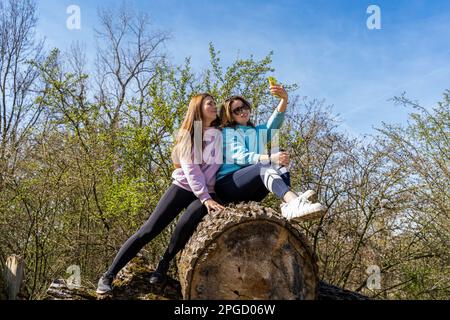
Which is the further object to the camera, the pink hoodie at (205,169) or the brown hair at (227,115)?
the brown hair at (227,115)

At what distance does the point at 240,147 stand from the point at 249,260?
0.82 metres

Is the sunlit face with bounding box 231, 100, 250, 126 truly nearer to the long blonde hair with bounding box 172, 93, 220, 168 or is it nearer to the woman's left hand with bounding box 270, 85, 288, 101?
the long blonde hair with bounding box 172, 93, 220, 168

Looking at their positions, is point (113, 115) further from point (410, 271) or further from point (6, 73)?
point (6, 73)

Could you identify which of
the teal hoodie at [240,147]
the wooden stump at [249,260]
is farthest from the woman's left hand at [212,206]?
the teal hoodie at [240,147]

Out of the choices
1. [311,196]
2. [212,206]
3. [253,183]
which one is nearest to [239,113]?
[253,183]

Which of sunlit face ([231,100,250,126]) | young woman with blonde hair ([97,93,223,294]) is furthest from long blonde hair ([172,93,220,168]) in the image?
sunlit face ([231,100,250,126])

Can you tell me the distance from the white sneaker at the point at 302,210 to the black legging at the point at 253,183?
0.35 feet

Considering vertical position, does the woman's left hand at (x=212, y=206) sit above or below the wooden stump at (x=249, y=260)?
above

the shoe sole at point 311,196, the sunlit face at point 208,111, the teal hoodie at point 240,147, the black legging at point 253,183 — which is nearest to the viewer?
the shoe sole at point 311,196

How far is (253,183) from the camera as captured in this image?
3219mm

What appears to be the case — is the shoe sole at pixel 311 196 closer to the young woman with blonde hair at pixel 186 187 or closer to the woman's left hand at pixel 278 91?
the young woman with blonde hair at pixel 186 187

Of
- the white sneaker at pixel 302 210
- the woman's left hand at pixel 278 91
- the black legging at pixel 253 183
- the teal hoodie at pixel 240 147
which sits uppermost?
the woman's left hand at pixel 278 91

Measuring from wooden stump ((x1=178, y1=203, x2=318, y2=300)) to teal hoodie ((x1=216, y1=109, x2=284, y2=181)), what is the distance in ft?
1.47

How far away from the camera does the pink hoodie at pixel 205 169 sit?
3.27m
